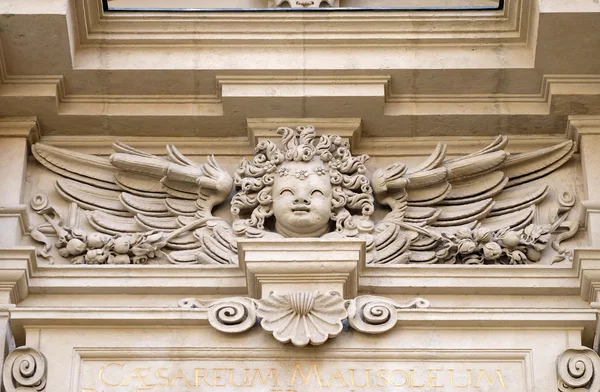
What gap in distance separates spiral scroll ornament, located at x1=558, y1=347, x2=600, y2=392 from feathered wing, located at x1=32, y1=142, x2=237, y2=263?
2.41 metres

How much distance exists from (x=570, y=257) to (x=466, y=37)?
1849 mm

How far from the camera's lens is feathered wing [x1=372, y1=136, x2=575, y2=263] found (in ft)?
42.4

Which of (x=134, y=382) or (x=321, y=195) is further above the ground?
(x=321, y=195)

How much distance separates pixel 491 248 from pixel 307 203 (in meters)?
1.30

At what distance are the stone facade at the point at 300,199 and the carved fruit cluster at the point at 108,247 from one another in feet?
0.05

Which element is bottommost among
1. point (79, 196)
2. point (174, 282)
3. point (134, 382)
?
point (134, 382)

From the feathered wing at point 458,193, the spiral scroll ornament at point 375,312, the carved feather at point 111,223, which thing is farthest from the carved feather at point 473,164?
the carved feather at point 111,223

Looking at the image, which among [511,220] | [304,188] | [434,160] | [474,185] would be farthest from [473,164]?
[304,188]

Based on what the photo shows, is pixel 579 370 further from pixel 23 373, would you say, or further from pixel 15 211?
pixel 15 211

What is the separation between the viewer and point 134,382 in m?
12.1

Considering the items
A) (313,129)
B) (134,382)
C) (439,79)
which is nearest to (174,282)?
(134,382)

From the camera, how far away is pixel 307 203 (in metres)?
12.8

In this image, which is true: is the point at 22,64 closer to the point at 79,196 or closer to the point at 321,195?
the point at 79,196

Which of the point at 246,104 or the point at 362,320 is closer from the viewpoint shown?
the point at 362,320
